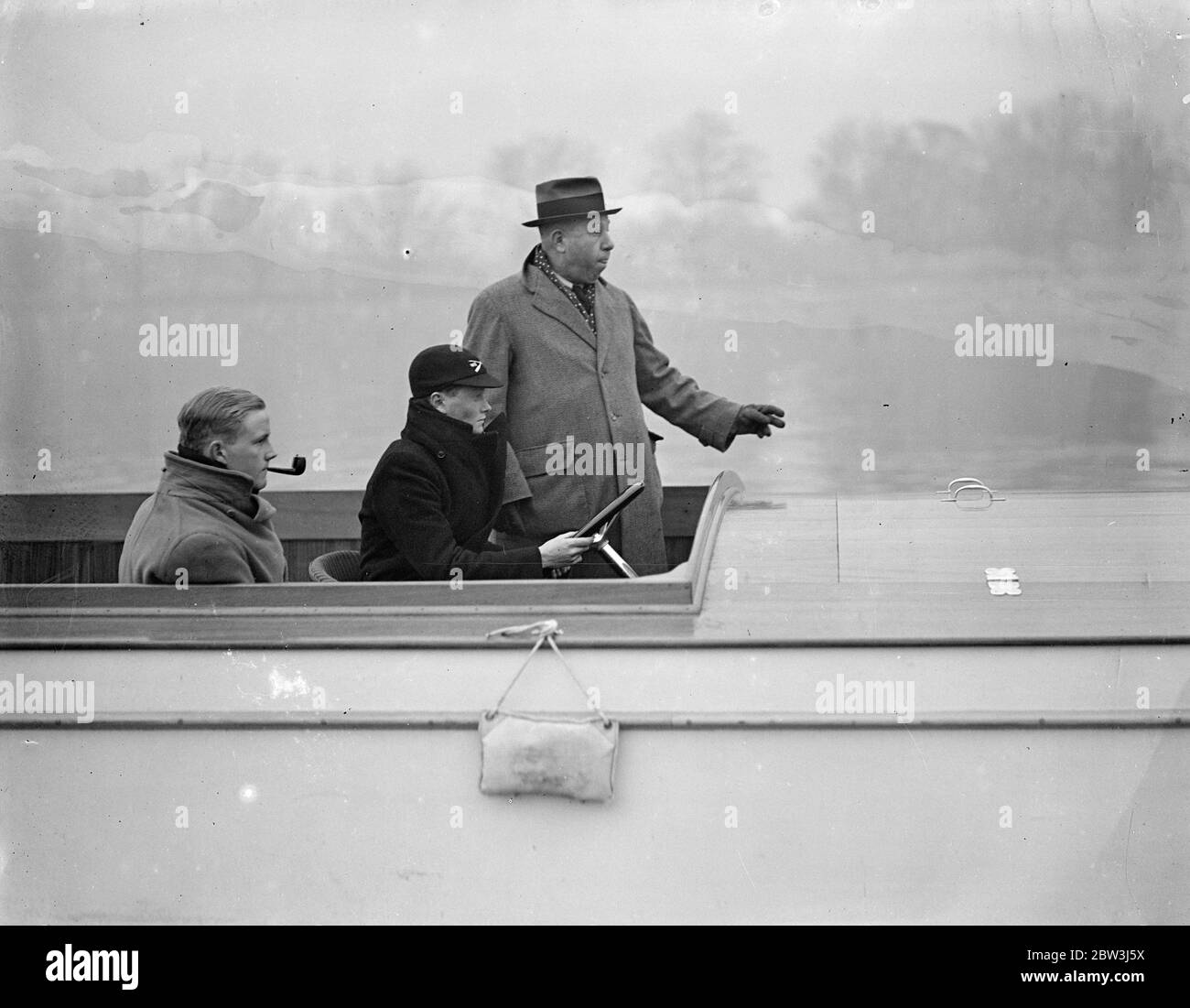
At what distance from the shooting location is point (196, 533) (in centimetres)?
249

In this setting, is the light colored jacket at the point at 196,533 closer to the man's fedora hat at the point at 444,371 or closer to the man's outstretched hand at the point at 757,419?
the man's fedora hat at the point at 444,371

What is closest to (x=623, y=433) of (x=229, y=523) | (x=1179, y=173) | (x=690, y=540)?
(x=690, y=540)

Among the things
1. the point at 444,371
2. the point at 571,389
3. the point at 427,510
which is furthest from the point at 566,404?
the point at 427,510

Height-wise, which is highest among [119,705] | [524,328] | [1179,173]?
[1179,173]

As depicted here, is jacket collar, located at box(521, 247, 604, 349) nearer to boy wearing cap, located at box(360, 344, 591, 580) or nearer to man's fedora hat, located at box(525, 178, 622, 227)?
man's fedora hat, located at box(525, 178, 622, 227)

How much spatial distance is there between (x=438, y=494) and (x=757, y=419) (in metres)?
0.96

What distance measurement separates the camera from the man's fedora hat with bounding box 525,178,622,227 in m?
3.24

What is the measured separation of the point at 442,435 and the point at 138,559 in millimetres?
692

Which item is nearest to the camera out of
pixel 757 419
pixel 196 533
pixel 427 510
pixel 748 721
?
pixel 748 721

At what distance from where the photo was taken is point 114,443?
12.4 ft

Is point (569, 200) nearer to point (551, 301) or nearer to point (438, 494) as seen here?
point (551, 301)

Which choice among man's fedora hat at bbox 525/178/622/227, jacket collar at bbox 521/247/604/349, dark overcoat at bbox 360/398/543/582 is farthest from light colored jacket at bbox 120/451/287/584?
man's fedora hat at bbox 525/178/622/227

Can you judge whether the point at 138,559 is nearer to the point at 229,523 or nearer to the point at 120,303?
the point at 229,523

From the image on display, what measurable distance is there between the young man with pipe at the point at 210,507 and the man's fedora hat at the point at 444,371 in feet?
1.16
